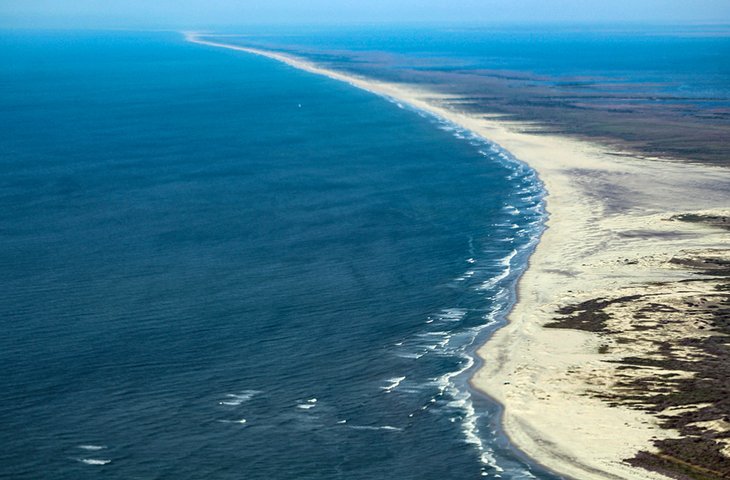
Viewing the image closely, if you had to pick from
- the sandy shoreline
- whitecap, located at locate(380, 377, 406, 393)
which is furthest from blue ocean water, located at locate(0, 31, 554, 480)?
the sandy shoreline

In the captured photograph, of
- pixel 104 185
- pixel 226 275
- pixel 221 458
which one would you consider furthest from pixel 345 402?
pixel 104 185

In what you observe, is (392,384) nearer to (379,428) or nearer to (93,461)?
(379,428)

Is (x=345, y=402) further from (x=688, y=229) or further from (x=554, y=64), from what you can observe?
(x=554, y=64)

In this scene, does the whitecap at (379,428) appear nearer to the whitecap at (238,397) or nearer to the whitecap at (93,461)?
the whitecap at (238,397)

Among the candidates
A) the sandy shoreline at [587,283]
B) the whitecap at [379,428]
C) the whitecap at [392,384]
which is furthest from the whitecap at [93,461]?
the sandy shoreline at [587,283]

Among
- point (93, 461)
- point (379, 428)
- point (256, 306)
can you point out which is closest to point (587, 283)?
point (256, 306)

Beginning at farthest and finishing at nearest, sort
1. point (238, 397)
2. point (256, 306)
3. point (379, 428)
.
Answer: point (256, 306) → point (238, 397) → point (379, 428)

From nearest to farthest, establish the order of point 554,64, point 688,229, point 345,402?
point 345,402, point 688,229, point 554,64
